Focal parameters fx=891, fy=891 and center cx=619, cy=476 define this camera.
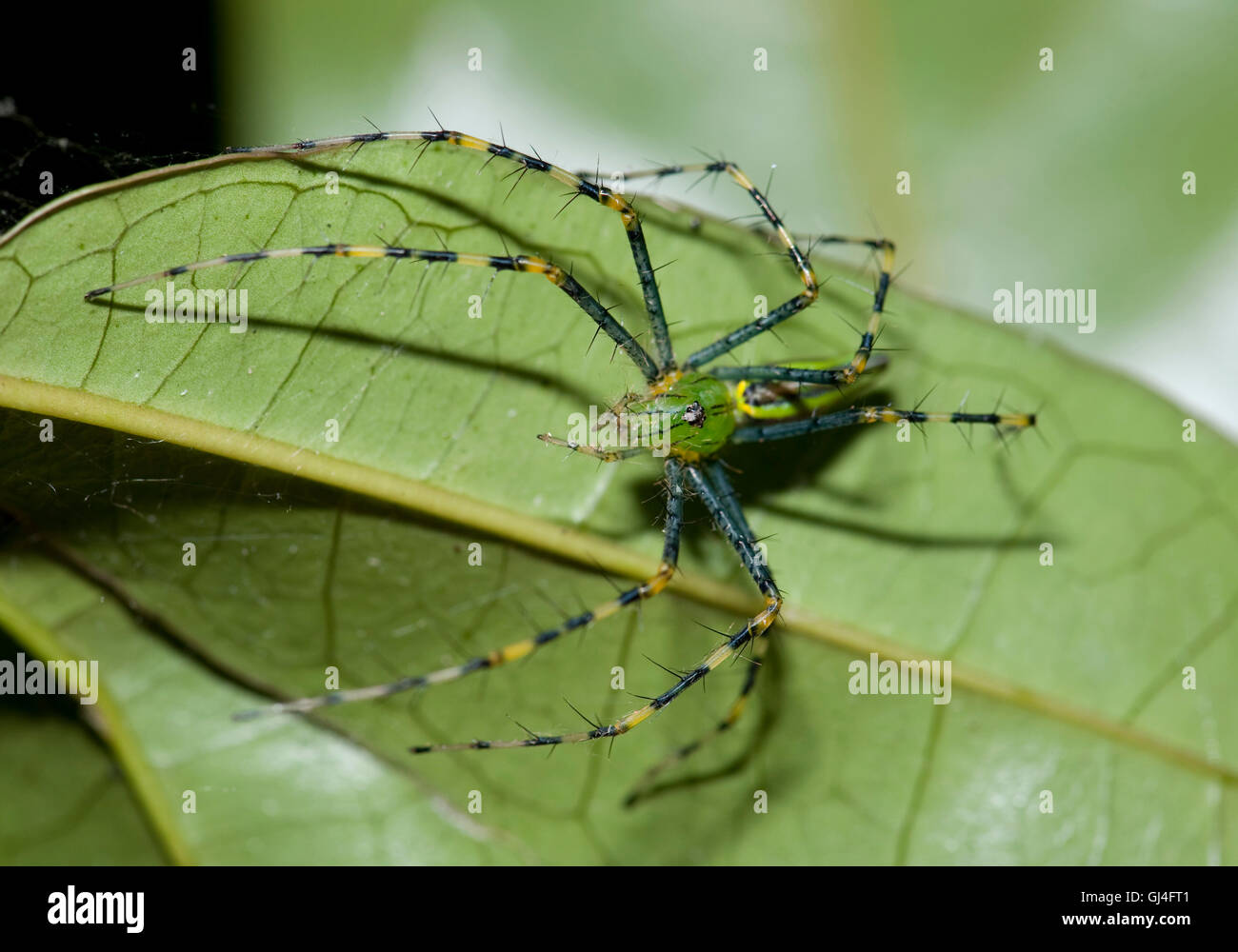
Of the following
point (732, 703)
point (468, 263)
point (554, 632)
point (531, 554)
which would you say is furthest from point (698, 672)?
point (468, 263)

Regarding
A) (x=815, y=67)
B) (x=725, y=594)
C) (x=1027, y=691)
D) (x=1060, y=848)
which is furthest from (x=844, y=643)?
(x=815, y=67)

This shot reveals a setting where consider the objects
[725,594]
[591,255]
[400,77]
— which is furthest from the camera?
[400,77]

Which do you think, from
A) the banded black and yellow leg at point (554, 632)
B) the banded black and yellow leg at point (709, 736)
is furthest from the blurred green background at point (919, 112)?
the banded black and yellow leg at point (709, 736)

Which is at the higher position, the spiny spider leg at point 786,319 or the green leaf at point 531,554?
the spiny spider leg at point 786,319

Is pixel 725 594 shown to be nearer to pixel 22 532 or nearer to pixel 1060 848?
pixel 1060 848

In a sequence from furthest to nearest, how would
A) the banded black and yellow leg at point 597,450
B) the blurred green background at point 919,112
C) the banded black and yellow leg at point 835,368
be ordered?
1. the blurred green background at point 919,112
2. the banded black and yellow leg at point 835,368
3. the banded black and yellow leg at point 597,450

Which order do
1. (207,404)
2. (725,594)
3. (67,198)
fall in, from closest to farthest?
(67,198), (207,404), (725,594)

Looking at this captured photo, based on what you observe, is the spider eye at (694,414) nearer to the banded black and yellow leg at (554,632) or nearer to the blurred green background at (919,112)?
the banded black and yellow leg at (554,632)
